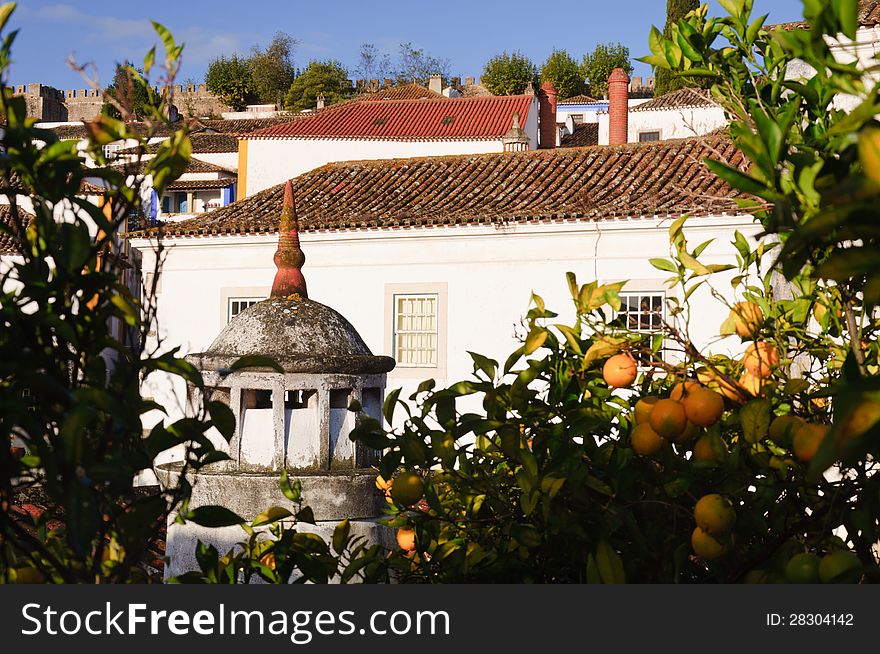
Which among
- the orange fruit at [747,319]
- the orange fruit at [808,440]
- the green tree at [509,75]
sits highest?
the green tree at [509,75]

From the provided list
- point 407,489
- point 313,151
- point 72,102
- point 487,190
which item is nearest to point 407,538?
point 407,489

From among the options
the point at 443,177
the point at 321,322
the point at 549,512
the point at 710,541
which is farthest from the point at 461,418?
the point at 443,177

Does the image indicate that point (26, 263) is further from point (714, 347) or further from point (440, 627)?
point (714, 347)

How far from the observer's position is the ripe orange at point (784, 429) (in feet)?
6.41

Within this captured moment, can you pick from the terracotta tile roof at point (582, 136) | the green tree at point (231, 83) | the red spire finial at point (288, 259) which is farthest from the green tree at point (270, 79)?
the red spire finial at point (288, 259)

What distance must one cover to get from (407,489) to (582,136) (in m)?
36.0

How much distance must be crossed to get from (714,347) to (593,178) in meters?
3.88

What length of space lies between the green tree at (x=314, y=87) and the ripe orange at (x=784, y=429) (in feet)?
183

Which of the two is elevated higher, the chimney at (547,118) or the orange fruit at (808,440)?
the chimney at (547,118)

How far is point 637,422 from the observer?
216 centimetres

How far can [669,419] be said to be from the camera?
2043 mm

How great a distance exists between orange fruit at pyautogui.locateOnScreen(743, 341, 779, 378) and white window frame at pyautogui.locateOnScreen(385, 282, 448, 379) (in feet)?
40.3

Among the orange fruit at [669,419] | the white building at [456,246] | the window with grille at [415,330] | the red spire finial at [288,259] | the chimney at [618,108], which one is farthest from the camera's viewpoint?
the chimney at [618,108]

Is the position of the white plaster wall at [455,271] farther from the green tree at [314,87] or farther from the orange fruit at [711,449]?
the green tree at [314,87]
